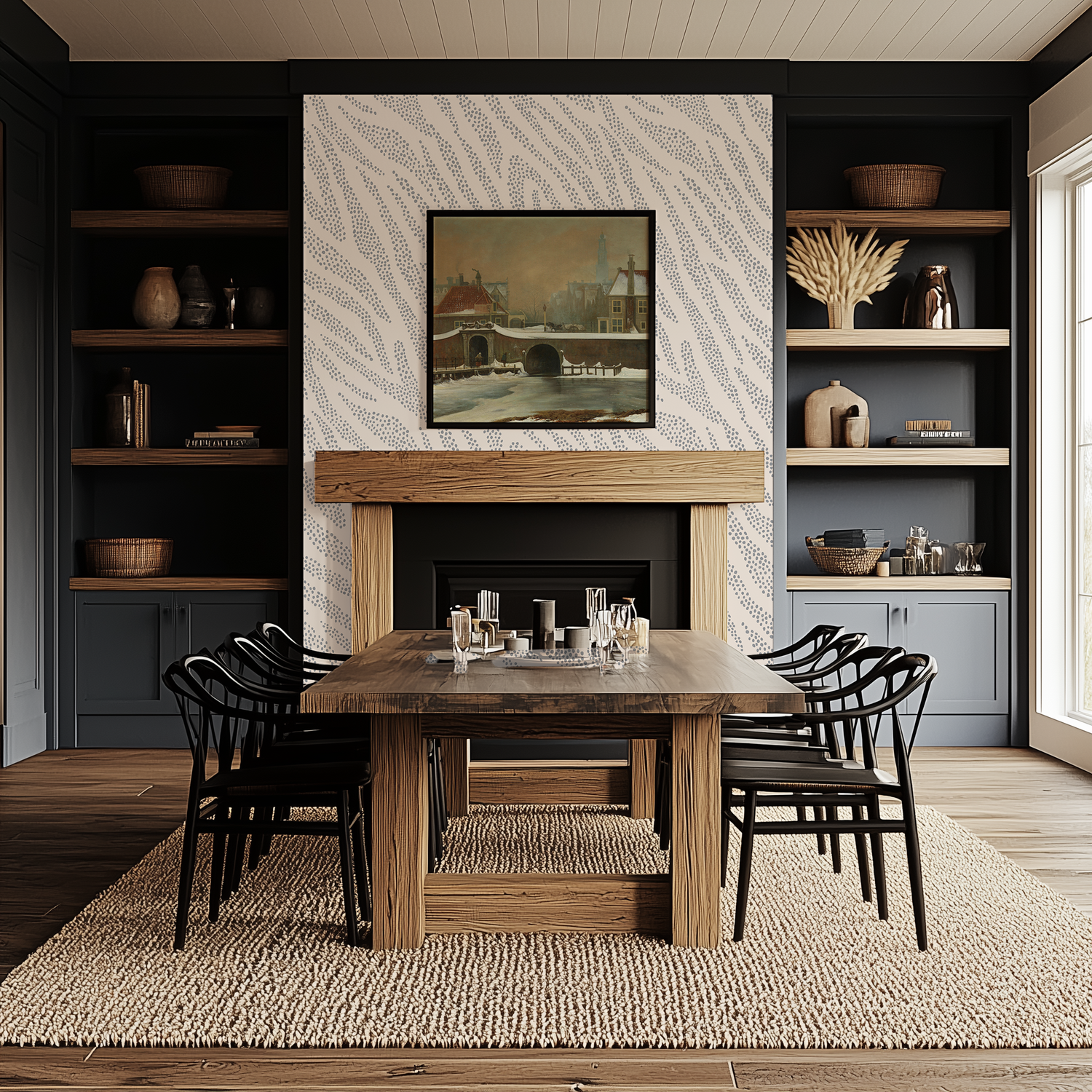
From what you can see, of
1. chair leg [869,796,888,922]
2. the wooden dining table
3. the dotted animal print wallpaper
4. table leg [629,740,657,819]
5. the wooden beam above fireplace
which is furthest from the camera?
the dotted animal print wallpaper

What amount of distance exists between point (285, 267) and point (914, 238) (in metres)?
3.35

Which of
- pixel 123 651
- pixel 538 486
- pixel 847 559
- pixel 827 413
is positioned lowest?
pixel 123 651

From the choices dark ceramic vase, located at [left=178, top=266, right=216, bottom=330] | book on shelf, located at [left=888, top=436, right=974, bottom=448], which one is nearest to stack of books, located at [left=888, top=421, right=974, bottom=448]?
book on shelf, located at [left=888, top=436, right=974, bottom=448]

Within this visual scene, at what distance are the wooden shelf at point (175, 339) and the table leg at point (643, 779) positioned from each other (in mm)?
2733

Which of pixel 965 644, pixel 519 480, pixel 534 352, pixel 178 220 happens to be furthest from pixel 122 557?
pixel 965 644

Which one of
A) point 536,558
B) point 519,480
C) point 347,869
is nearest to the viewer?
point 347,869

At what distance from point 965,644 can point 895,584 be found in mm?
477

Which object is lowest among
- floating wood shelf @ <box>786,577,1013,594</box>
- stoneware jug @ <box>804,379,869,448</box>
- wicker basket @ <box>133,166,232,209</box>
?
floating wood shelf @ <box>786,577,1013,594</box>

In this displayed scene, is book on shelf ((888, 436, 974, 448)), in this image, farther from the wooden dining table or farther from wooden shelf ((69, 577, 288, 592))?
wooden shelf ((69, 577, 288, 592))

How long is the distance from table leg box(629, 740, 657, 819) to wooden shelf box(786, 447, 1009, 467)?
77.4 inches

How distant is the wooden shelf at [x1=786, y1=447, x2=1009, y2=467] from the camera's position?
5.25m

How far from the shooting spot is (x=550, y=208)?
16.9 feet

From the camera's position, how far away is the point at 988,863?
133 inches

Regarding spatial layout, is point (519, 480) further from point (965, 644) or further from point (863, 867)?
point (863, 867)
